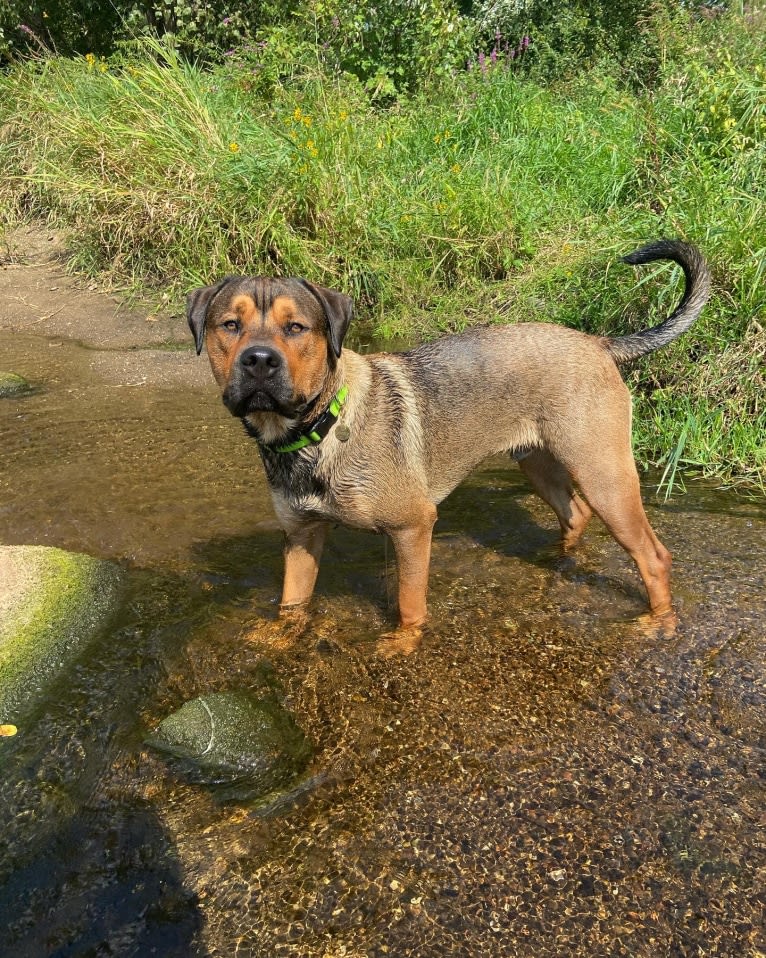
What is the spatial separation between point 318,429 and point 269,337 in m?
0.48

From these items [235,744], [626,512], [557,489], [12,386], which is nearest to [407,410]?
[626,512]

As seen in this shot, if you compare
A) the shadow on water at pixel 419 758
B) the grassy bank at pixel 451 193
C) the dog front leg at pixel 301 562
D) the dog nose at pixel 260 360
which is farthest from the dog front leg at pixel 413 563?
the grassy bank at pixel 451 193

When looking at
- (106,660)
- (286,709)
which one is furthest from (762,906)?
(106,660)

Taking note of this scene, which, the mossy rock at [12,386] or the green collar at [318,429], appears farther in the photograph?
the mossy rock at [12,386]

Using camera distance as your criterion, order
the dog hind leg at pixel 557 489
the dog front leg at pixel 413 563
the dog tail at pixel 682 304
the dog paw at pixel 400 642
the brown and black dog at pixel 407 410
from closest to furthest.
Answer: the brown and black dog at pixel 407 410 → the dog front leg at pixel 413 563 → the dog paw at pixel 400 642 → the dog tail at pixel 682 304 → the dog hind leg at pixel 557 489

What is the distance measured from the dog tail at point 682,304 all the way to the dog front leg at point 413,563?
4.51ft

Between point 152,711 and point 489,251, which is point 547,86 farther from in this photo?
point 152,711

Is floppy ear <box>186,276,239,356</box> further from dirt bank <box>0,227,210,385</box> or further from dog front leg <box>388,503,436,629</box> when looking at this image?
dirt bank <box>0,227,210,385</box>

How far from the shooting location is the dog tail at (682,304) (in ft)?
13.8

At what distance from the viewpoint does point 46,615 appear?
3986 millimetres

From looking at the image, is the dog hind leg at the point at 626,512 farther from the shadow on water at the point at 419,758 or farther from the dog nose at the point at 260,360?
the dog nose at the point at 260,360

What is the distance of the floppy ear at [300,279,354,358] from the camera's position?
11.8 ft

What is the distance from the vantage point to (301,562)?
13.7 feet

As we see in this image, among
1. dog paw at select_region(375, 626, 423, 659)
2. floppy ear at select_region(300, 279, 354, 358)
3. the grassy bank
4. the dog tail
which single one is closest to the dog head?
floppy ear at select_region(300, 279, 354, 358)
